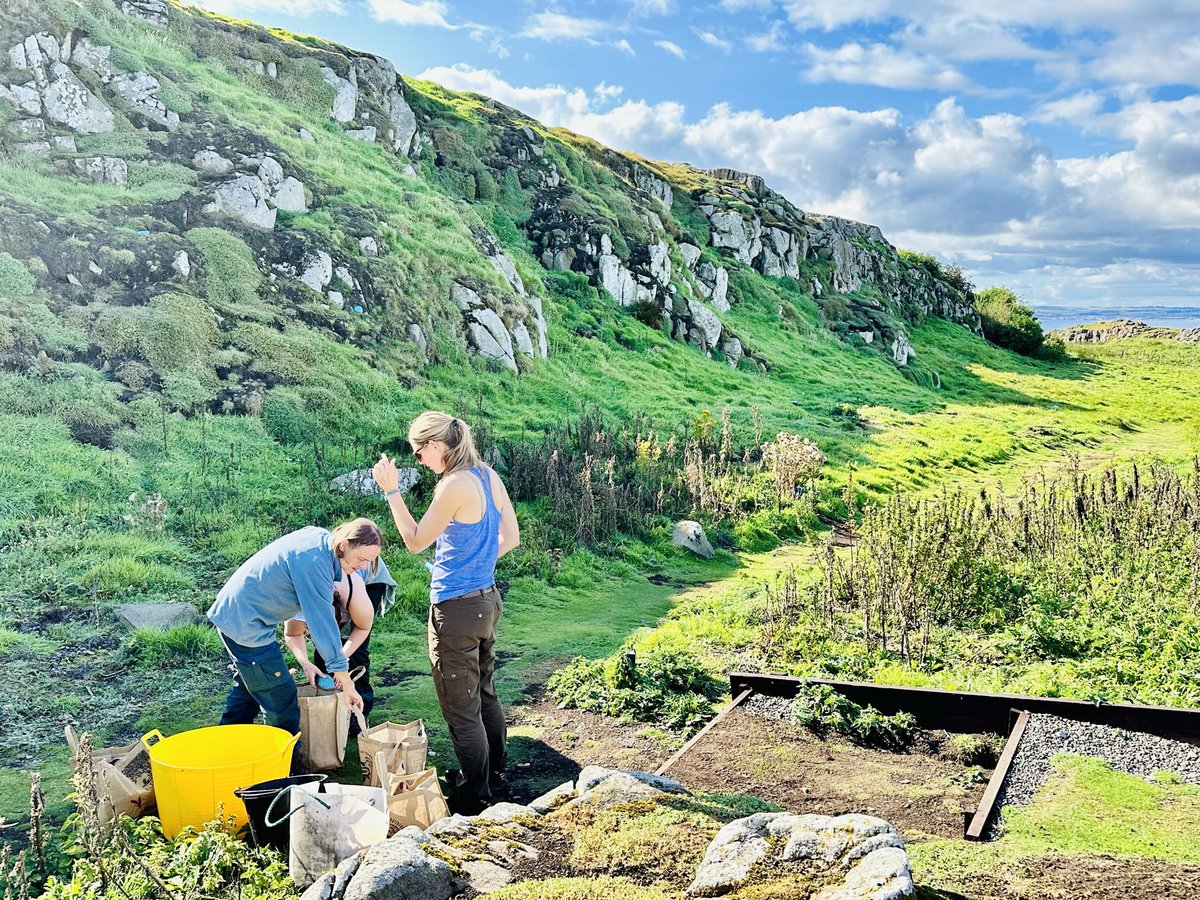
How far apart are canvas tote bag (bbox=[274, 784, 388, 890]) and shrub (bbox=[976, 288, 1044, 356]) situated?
5279 centimetres

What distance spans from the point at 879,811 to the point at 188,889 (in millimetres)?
3438

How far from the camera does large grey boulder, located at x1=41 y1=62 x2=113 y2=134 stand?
1647cm

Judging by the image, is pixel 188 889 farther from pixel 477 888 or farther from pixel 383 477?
pixel 383 477

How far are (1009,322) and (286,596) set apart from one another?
2131 inches

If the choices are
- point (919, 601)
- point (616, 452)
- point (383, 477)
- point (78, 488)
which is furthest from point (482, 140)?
point (383, 477)

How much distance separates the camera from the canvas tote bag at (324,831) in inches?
149

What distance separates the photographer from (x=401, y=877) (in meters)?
3.30

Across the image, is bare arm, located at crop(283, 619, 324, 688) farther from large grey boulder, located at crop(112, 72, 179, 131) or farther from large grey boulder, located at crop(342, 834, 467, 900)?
large grey boulder, located at crop(112, 72, 179, 131)

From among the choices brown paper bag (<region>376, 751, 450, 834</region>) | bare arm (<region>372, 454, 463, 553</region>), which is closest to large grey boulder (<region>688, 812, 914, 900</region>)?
brown paper bag (<region>376, 751, 450, 834</region>)

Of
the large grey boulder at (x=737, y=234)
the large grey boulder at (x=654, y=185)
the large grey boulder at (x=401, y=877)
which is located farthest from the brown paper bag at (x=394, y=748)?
the large grey boulder at (x=737, y=234)

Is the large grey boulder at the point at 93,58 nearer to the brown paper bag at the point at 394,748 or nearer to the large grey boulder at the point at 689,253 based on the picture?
the brown paper bag at the point at 394,748

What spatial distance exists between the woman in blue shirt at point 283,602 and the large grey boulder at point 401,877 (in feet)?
4.78

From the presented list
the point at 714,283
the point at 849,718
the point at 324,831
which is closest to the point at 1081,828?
the point at 849,718

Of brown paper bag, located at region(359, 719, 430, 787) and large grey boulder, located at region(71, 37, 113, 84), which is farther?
large grey boulder, located at region(71, 37, 113, 84)
